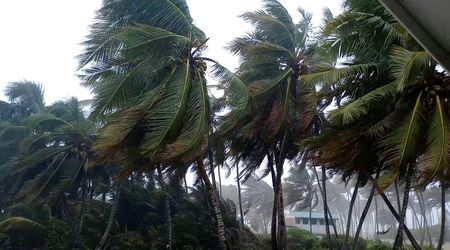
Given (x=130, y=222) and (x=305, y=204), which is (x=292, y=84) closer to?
(x=130, y=222)

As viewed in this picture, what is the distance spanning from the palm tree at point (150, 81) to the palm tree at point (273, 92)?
2.21m

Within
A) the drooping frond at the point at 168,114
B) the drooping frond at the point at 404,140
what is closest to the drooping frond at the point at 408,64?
the drooping frond at the point at 404,140

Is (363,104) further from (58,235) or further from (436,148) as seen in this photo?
(58,235)

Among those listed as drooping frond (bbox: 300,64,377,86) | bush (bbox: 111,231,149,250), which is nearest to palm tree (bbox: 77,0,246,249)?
drooping frond (bbox: 300,64,377,86)

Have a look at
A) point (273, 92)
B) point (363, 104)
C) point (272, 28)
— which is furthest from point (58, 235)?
point (363, 104)

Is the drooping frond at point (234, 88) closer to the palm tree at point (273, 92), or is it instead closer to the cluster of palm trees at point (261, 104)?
the cluster of palm trees at point (261, 104)

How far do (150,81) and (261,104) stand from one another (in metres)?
3.95

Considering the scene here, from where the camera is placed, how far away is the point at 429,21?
375 centimetres

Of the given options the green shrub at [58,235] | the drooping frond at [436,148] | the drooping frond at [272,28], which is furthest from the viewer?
the green shrub at [58,235]

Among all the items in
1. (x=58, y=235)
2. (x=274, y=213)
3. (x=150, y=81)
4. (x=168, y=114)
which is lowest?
(x=58, y=235)

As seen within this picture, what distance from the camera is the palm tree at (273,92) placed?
15.0m

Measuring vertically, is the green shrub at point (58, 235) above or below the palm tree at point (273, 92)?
below

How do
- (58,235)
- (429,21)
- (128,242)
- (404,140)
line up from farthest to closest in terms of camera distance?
(58,235)
(128,242)
(404,140)
(429,21)

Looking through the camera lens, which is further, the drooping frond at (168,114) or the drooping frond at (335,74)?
the drooping frond at (168,114)
